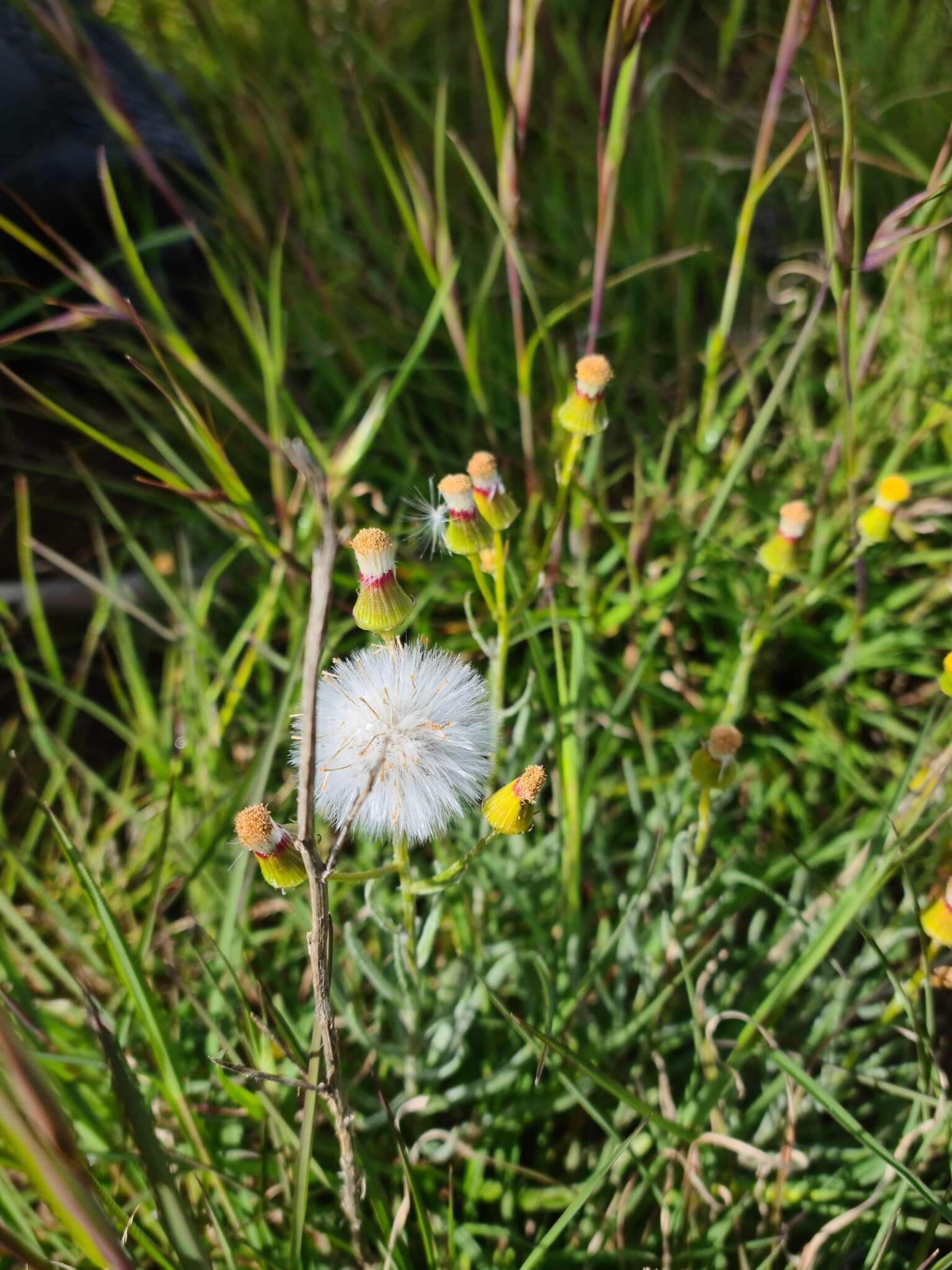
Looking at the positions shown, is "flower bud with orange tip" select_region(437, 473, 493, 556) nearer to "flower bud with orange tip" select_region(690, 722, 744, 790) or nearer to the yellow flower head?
"flower bud with orange tip" select_region(690, 722, 744, 790)

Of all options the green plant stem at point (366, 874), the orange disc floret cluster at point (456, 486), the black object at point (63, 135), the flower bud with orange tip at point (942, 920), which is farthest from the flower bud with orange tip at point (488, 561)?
the black object at point (63, 135)

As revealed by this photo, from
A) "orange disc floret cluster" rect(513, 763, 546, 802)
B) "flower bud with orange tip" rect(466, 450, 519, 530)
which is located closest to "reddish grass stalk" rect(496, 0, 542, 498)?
"flower bud with orange tip" rect(466, 450, 519, 530)

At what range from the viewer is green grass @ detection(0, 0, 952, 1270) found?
1068mm

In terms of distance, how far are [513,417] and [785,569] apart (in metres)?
0.93

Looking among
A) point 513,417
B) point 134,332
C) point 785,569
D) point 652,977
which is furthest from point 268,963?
point 134,332

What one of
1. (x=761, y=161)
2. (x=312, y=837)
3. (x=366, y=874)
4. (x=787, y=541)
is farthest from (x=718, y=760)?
(x=761, y=161)

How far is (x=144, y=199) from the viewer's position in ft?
7.50

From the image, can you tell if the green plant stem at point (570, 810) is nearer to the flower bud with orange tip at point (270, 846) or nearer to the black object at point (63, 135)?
the flower bud with orange tip at point (270, 846)

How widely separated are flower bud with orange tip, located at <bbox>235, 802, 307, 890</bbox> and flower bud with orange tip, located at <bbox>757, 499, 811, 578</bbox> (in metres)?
0.76

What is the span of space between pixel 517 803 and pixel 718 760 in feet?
1.20

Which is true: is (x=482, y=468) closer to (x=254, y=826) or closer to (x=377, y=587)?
(x=377, y=587)

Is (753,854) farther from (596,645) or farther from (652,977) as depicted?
(596,645)

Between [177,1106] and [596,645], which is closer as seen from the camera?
[177,1106]

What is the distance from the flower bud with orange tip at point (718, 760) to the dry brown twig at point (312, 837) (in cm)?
49
